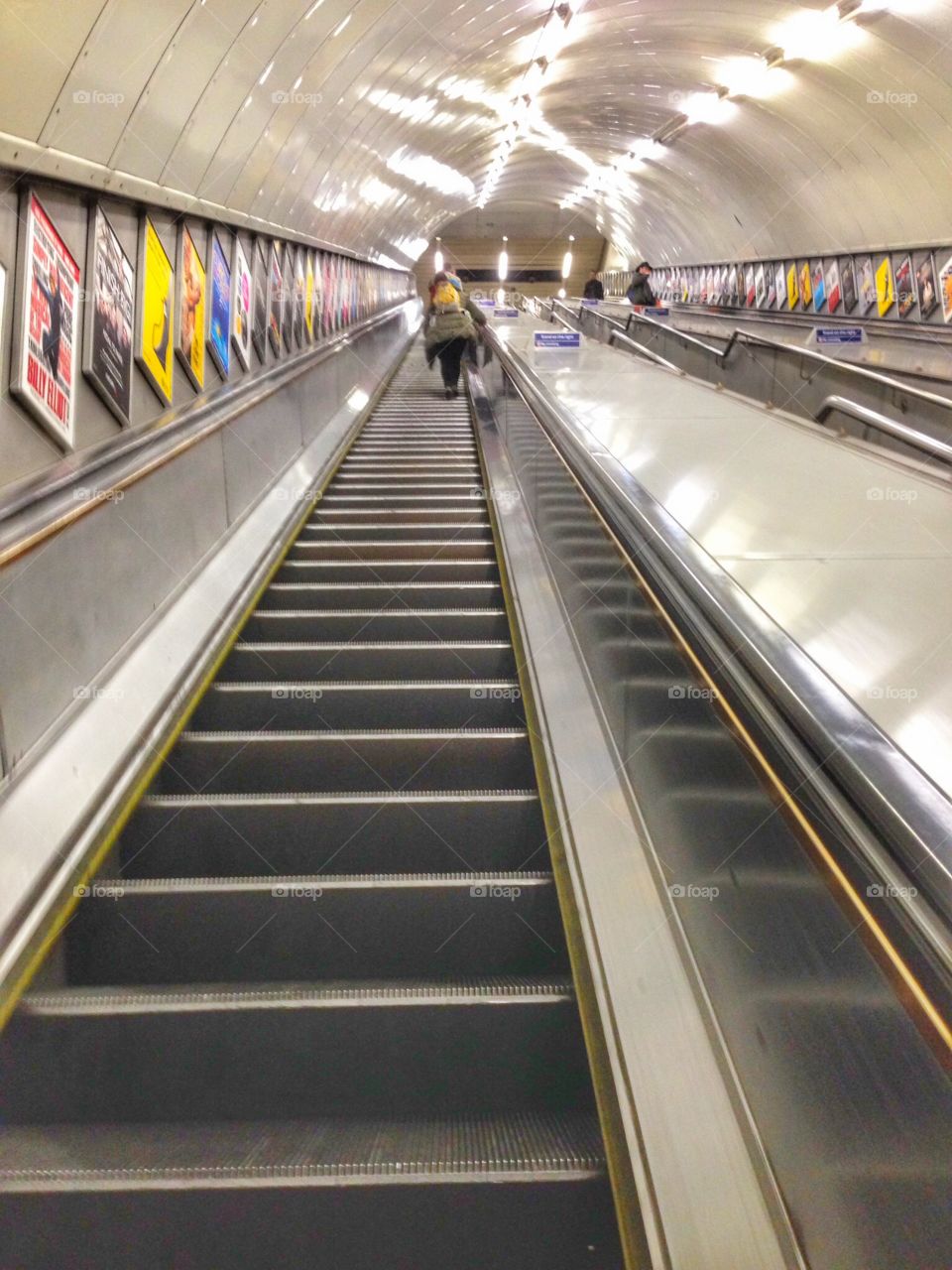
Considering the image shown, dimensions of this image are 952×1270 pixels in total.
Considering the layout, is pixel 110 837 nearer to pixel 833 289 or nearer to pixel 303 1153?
pixel 303 1153

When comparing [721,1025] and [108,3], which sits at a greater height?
[108,3]

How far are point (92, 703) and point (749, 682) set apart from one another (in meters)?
1.97

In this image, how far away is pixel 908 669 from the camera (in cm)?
206

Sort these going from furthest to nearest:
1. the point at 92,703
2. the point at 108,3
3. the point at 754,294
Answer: the point at 754,294 → the point at 108,3 → the point at 92,703

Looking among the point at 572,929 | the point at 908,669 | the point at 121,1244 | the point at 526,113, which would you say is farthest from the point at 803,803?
the point at 526,113

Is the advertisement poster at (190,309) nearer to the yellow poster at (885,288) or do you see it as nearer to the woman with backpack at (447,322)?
the woman with backpack at (447,322)

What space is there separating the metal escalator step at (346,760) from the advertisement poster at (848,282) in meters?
13.6

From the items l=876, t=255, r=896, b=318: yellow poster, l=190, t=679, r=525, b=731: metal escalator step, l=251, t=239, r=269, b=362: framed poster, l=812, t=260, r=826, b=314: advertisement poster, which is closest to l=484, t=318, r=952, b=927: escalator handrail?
l=190, t=679, r=525, b=731: metal escalator step

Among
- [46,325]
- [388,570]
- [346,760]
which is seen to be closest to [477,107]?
[388,570]

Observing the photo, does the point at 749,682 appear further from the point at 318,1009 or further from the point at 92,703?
the point at 92,703

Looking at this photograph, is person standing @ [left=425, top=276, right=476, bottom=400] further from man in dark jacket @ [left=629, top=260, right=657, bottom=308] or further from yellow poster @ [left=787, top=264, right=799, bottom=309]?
yellow poster @ [left=787, top=264, right=799, bottom=309]

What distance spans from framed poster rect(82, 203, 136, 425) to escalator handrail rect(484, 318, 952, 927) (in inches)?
91.3

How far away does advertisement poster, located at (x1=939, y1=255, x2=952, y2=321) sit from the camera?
11320 millimetres

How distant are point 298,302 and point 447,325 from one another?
6.04 ft
